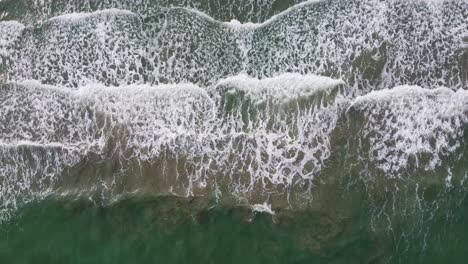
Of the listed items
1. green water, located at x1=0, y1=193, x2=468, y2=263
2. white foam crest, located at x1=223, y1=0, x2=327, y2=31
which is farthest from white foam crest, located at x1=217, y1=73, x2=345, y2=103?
green water, located at x1=0, y1=193, x2=468, y2=263

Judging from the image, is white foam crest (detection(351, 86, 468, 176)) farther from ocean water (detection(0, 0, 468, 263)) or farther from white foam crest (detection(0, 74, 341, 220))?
white foam crest (detection(0, 74, 341, 220))

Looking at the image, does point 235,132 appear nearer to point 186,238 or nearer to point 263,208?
point 263,208

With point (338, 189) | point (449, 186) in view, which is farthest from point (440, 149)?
point (338, 189)

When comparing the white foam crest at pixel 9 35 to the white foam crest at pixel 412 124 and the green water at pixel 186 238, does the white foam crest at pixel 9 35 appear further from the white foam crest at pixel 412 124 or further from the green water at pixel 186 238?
the white foam crest at pixel 412 124

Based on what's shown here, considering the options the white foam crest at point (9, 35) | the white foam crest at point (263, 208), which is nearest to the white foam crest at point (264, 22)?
→ the white foam crest at point (263, 208)

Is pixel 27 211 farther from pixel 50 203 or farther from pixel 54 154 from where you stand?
pixel 54 154
